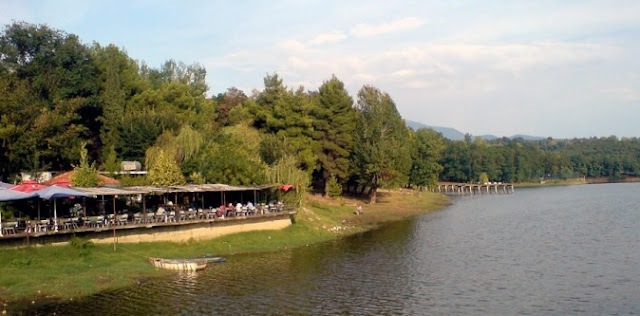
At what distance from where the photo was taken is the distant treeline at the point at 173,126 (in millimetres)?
51750

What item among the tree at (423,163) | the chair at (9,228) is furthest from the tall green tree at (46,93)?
the tree at (423,163)

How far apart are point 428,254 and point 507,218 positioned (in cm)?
2982

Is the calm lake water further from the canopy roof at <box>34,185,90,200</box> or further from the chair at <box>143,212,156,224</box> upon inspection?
the canopy roof at <box>34,185,90,200</box>

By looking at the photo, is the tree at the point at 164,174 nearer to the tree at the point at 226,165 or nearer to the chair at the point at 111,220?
the tree at the point at 226,165

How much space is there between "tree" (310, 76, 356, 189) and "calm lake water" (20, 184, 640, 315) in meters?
25.2

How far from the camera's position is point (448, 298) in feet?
101

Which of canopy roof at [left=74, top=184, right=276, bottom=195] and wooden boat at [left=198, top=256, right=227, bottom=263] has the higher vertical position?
canopy roof at [left=74, top=184, right=276, bottom=195]

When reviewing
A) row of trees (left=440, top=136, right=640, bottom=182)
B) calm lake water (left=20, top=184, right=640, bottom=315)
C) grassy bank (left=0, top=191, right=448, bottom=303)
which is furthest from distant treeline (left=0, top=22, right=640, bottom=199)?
row of trees (left=440, top=136, right=640, bottom=182)

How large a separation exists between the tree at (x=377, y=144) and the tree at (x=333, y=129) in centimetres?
165

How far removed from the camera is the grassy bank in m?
30.5

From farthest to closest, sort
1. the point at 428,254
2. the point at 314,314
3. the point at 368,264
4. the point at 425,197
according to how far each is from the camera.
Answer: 1. the point at 425,197
2. the point at 428,254
3. the point at 368,264
4. the point at 314,314

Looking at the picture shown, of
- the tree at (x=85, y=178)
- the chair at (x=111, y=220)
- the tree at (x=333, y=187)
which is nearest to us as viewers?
the chair at (x=111, y=220)

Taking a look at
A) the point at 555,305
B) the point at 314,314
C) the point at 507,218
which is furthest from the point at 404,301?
the point at 507,218

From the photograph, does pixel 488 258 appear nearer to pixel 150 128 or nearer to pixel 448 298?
pixel 448 298
